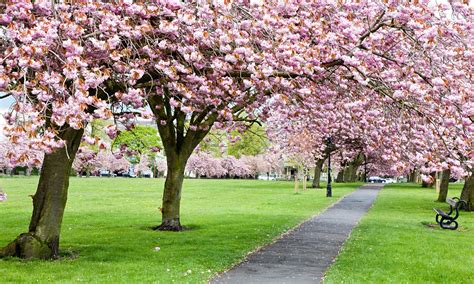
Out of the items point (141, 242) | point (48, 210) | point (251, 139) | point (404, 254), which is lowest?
point (141, 242)

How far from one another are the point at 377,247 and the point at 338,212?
11.2 metres

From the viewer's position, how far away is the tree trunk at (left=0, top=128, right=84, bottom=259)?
39.3ft

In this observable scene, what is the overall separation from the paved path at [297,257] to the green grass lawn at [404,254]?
14.1 inches

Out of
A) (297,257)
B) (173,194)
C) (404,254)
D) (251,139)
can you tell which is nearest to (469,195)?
(251,139)

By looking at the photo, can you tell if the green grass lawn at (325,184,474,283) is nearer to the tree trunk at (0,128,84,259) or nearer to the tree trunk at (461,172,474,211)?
the tree trunk at (0,128,84,259)

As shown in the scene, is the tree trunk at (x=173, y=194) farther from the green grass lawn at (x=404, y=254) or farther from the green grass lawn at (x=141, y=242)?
the green grass lawn at (x=404, y=254)

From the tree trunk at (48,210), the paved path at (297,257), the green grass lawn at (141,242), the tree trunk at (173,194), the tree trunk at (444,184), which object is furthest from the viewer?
the tree trunk at (444,184)

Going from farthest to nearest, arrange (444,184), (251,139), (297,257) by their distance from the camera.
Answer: (444,184) < (251,139) < (297,257)

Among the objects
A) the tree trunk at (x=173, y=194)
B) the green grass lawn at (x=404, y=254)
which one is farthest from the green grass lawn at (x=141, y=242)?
the green grass lawn at (x=404, y=254)

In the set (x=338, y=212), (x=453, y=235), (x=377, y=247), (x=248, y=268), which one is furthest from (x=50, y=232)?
(x=338, y=212)

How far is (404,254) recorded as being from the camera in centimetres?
1381

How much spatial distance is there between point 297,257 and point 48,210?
553 centimetres

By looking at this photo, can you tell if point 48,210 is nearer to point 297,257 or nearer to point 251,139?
point 297,257

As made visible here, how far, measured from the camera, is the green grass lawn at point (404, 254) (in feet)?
36.0
